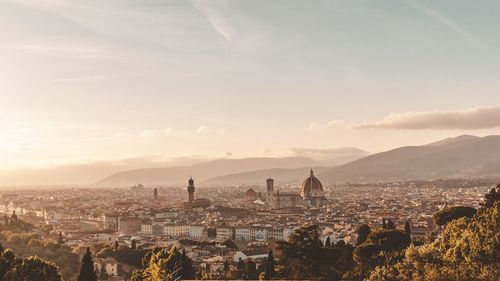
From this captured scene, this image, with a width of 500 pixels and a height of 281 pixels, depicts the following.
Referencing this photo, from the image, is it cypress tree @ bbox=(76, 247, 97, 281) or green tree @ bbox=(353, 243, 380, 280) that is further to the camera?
green tree @ bbox=(353, 243, 380, 280)

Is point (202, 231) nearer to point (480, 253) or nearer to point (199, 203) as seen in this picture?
point (199, 203)

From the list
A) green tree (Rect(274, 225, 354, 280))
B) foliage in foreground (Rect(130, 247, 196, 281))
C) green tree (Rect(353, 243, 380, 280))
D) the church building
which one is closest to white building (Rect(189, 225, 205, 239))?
the church building

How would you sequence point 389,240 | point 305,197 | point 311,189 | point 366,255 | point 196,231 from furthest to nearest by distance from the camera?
point 311,189 < point 305,197 < point 196,231 < point 389,240 < point 366,255

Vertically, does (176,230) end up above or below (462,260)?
below

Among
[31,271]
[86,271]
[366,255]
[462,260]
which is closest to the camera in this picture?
[462,260]

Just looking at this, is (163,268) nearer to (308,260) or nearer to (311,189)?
(308,260)

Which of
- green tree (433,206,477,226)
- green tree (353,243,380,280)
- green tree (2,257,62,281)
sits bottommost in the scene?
green tree (353,243,380,280)

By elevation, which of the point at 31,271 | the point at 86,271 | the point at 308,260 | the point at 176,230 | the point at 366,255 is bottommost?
the point at 176,230

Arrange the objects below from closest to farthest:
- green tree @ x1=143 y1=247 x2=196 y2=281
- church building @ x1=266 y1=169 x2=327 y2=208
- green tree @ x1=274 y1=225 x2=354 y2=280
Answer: green tree @ x1=143 y1=247 x2=196 y2=281 < green tree @ x1=274 y1=225 x2=354 y2=280 < church building @ x1=266 y1=169 x2=327 y2=208

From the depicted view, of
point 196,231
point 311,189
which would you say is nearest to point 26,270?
point 196,231

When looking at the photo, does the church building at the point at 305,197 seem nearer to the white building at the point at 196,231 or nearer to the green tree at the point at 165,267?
the white building at the point at 196,231

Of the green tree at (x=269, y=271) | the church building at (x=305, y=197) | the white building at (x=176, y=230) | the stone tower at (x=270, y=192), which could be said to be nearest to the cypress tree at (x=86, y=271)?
the green tree at (x=269, y=271)

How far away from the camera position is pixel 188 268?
3528 cm

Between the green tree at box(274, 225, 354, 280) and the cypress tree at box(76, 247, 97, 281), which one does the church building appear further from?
the cypress tree at box(76, 247, 97, 281)
